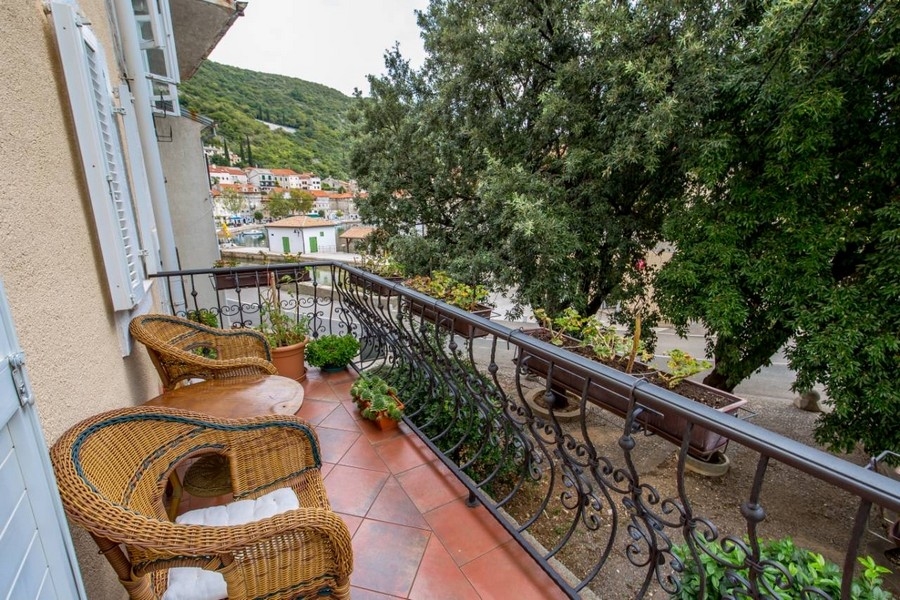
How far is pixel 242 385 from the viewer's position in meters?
1.91

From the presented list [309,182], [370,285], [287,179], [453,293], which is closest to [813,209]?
[453,293]

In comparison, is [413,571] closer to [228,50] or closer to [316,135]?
[316,135]

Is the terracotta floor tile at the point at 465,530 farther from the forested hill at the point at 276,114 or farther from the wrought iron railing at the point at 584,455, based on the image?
the forested hill at the point at 276,114

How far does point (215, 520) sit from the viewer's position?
50.2 inches

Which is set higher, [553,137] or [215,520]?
[553,137]

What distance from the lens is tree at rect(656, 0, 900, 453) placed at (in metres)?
3.33

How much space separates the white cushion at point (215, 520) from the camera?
3.45 feet

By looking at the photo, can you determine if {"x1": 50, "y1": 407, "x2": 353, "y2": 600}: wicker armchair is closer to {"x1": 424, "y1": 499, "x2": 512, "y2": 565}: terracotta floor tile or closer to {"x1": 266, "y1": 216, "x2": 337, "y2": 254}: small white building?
{"x1": 424, "y1": 499, "x2": 512, "y2": 565}: terracotta floor tile

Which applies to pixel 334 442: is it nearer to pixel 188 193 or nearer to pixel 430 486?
pixel 430 486

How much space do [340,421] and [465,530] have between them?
118cm

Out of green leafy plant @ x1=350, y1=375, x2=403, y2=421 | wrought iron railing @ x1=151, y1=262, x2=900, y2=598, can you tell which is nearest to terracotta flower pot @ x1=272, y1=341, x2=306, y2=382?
wrought iron railing @ x1=151, y1=262, x2=900, y2=598

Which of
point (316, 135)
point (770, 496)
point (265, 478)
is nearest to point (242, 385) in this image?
point (265, 478)

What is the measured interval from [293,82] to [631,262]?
1404 inches

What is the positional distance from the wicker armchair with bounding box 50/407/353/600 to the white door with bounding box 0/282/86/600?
0.07m
